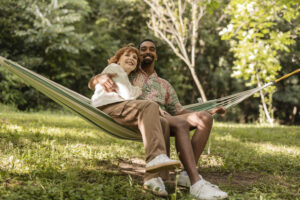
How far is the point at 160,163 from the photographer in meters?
1.53

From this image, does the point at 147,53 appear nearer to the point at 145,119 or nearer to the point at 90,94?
the point at 145,119

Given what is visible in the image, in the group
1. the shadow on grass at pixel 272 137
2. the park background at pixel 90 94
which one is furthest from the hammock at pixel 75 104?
the shadow on grass at pixel 272 137

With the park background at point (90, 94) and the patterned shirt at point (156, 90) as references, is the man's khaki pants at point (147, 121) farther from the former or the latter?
the patterned shirt at point (156, 90)

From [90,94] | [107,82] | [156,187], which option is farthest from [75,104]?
[90,94]

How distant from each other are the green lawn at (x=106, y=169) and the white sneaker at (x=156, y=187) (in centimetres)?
4

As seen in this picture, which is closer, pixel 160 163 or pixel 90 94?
pixel 160 163

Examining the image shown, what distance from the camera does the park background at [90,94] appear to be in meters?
1.82

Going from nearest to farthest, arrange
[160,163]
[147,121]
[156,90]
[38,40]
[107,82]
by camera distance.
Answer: [160,163], [147,121], [107,82], [156,90], [38,40]

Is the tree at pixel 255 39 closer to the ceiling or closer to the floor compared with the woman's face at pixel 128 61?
closer to the ceiling

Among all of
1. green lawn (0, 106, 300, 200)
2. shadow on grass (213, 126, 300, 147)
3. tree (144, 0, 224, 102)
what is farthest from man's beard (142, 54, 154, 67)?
tree (144, 0, 224, 102)

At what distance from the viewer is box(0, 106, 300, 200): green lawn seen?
1.59 m

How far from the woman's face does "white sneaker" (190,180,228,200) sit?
0.90 meters

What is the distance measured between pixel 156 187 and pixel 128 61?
0.91 metres

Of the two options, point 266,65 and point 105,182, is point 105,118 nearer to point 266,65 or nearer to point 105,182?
point 105,182
